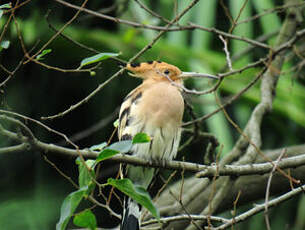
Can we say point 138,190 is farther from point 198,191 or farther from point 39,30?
point 39,30

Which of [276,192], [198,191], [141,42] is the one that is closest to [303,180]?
[276,192]

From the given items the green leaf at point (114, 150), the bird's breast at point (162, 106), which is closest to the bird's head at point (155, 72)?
the bird's breast at point (162, 106)

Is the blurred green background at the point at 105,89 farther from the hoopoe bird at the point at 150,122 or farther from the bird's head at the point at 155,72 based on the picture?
the hoopoe bird at the point at 150,122

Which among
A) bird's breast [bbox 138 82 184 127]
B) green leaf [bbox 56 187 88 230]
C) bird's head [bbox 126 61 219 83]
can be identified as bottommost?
green leaf [bbox 56 187 88 230]

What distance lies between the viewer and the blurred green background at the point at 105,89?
4.66 m

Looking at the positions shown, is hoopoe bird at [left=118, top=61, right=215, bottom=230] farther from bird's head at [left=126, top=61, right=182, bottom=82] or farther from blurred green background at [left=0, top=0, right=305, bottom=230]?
blurred green background at [left=0, top=0, right=305, bottom=230]

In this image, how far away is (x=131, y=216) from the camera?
3189 mm

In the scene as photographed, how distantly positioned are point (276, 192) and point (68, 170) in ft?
6.26

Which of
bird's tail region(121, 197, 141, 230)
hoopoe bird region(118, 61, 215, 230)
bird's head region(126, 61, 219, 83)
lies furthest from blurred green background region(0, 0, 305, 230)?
bird's tail region(121, 197, 141, 230)

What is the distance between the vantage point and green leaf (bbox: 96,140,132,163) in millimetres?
2035

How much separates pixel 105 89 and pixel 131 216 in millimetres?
2028

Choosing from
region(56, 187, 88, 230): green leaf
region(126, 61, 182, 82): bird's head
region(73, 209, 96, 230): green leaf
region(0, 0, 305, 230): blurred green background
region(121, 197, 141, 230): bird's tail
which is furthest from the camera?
region(0, 0, 305, 230): blurred green background

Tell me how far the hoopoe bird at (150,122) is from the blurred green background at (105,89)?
3.89ft

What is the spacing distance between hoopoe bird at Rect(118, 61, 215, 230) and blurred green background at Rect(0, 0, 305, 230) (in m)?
1.18
